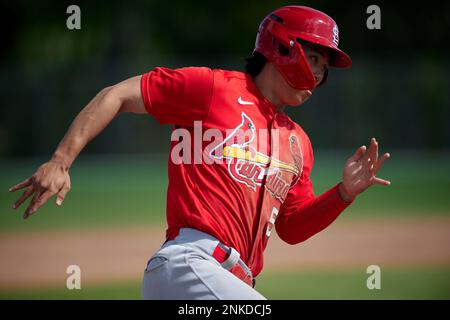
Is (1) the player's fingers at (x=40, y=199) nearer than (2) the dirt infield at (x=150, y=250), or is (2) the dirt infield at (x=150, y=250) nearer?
(1) the player's fingers at (x=40, y=199)

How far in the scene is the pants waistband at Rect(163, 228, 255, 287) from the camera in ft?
14.5

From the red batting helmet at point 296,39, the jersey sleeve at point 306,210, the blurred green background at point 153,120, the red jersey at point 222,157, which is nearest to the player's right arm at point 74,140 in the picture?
the red jersey at point 222,157

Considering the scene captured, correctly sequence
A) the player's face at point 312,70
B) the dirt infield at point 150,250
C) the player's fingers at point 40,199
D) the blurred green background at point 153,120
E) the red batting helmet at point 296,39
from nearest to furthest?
the player's fingers at point 40,199
the red batting helmet at point 296,39
the player's face at point 312,70
the dirt infield at point 150,250
the blurred green background at point 153,120

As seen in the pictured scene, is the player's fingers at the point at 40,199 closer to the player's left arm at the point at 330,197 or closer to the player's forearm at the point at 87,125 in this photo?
the player's forearm at the point at 87,125

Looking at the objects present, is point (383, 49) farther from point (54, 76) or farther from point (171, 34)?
point (54, 76)

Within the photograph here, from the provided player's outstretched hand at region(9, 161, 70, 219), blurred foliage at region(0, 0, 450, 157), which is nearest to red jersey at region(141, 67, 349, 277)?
player's outstretched hand at region(9, 161, 70, 219)

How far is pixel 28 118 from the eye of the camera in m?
26.8

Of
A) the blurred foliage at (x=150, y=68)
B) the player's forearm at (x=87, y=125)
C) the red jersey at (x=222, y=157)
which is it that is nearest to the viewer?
the player's forearm at (x=87, y=125)

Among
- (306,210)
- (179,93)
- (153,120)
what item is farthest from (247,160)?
(153,120)

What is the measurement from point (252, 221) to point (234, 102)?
0.78 m

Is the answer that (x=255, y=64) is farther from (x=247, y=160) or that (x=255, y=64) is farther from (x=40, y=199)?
(x=40, y=199)

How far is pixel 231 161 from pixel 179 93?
548mm

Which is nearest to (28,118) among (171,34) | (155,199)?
(171,34)

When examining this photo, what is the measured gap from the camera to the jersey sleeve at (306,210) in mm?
5180
